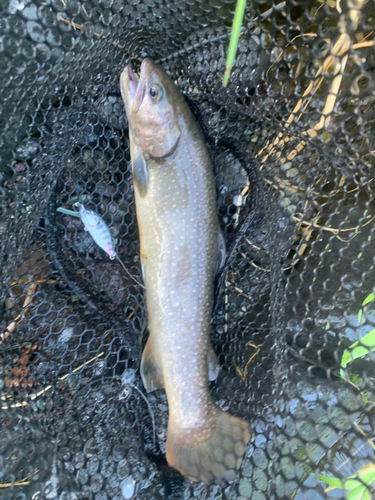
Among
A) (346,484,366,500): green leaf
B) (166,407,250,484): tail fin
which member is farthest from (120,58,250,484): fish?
(346,484,366,500): green leaf

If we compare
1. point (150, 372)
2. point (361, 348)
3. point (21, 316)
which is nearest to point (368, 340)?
point (361, 348)

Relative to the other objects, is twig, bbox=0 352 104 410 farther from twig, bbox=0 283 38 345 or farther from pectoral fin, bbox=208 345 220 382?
pectoral fin, bbox=208 345 220 382

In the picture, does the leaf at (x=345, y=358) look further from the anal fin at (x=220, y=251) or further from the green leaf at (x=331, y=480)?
the anal fin at (x=220, y=251)

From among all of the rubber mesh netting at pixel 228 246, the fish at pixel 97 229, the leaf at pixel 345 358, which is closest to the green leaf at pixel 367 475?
the rubber mesh netting at pixel 228 246

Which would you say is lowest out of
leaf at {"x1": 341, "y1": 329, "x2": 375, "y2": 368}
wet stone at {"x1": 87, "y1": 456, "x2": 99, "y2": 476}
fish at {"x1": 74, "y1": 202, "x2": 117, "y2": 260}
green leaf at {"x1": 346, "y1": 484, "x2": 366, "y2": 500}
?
green leaf at {"x1": 346, "y1": 484, "x2": 366, "y2": 500}

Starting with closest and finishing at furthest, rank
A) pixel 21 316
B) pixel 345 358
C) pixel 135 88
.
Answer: pixel 345 358 < pixel 135 88 < pixel 21 316

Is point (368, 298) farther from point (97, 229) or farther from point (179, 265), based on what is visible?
point (97, 229)

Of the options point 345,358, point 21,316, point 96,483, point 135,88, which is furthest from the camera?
point 21,316

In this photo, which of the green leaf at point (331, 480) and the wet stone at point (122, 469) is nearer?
the green leaf at point (331, 480)
